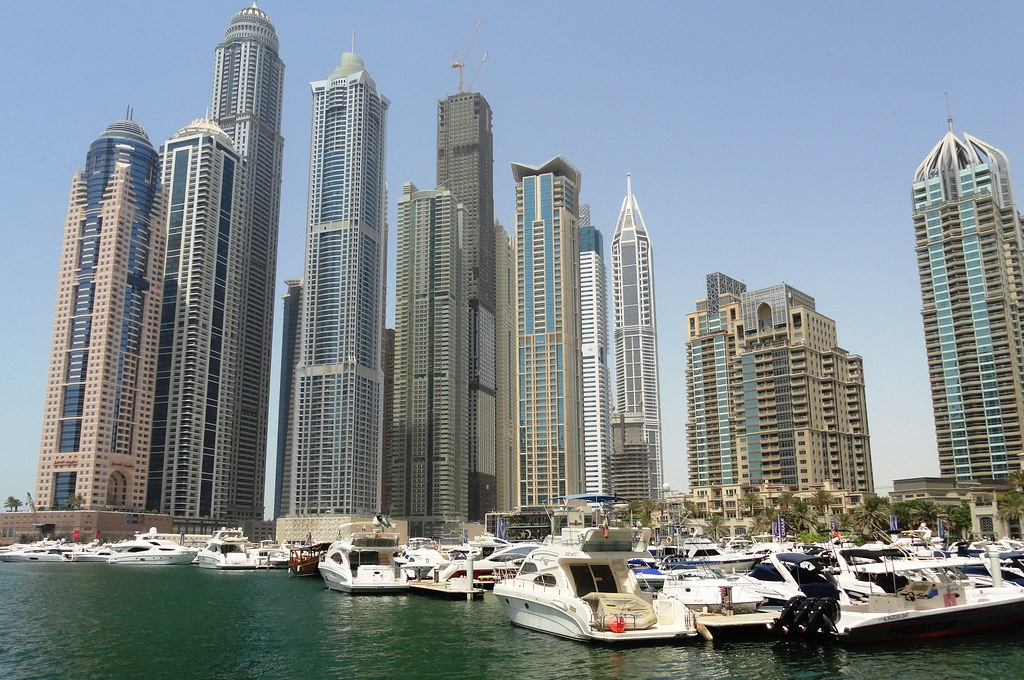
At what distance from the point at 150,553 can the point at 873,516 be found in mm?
128870

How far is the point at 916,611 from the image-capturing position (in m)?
39.2

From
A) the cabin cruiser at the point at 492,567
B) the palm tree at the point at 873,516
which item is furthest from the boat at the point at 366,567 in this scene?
the palm tree at the point at 873,516

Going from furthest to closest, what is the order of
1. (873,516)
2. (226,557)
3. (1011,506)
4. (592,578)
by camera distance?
(873,516), (226,557), (1011,506), (592,578)

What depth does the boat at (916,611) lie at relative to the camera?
128 feet

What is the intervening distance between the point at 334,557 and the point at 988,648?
191 feet

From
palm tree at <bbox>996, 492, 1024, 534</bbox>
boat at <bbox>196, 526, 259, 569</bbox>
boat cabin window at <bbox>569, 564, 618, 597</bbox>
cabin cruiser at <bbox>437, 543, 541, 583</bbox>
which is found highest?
palm tree at <bbox>996, 492, 1024, 534</bbox>

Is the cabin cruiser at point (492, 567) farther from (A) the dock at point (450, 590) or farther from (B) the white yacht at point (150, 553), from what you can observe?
(B) the white yacht at point (150, 553)

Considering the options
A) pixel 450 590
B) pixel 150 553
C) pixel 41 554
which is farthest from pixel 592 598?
pixel 41 554

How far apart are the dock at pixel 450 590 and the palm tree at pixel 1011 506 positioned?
9653 centimetres

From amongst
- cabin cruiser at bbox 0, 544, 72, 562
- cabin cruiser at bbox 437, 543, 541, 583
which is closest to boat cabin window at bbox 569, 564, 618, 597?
cabin cruiser at bbox 437, 543, 541, 583

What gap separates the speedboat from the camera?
128 feet

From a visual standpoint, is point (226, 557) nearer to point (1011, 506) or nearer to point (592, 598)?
point (592, 598)

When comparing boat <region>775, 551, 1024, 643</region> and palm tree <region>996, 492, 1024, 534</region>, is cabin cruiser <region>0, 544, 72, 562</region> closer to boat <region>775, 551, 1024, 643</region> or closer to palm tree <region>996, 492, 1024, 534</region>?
boat <region>775, 551, 1024, 643</region>

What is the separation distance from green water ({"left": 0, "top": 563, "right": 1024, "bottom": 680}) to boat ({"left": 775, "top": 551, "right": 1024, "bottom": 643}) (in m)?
0.91
